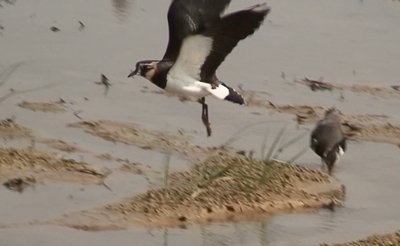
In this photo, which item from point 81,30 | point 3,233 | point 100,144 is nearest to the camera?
point 3,233

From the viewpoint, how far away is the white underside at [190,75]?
7.69 m

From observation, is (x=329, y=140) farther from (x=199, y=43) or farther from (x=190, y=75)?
(x=199, y=43)

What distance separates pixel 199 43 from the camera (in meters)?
7.62

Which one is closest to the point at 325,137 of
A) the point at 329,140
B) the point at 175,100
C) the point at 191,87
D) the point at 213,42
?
the point at 329,140

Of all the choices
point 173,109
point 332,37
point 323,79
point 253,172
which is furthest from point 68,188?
point 332,37

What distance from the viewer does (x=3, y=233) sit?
6.53m

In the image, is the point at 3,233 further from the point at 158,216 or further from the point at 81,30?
the point at 81,30

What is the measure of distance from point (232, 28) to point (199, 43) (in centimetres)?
28

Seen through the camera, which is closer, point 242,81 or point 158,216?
point 158,216

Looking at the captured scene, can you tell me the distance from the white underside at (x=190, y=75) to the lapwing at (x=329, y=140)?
34.2 inches

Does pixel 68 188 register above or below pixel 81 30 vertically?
above

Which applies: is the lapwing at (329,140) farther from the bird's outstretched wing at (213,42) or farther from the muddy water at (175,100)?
the bird's outstretched wing at (213,42)

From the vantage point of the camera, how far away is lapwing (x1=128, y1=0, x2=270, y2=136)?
7410 mm

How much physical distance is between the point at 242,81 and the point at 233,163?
2.60m
